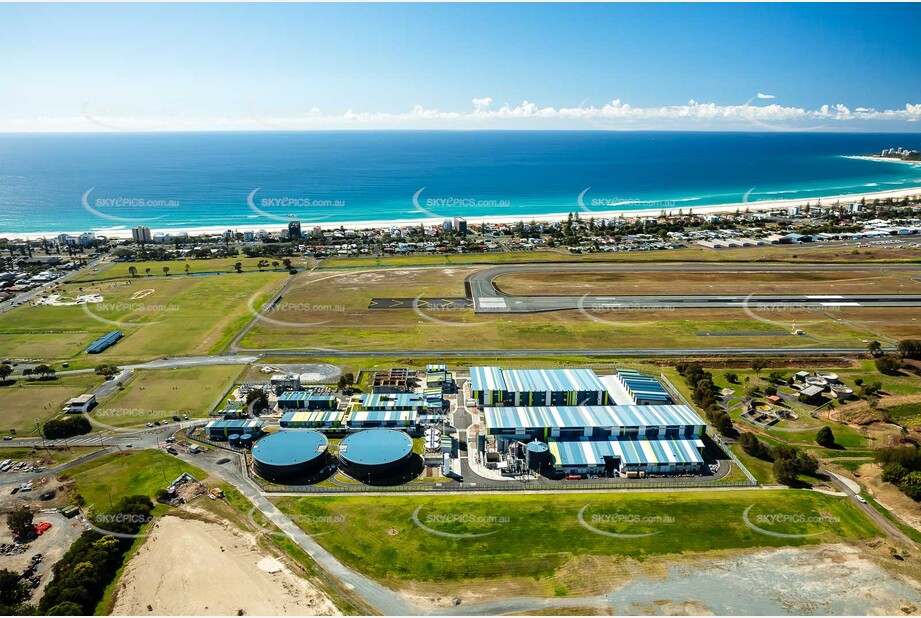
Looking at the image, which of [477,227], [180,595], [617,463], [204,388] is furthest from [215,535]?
[477,227]

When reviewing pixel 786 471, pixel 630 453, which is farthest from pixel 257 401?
pixel 786 471

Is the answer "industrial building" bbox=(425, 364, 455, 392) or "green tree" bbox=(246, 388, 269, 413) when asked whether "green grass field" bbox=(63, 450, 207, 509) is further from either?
"industrial building" bbox=(425, 364, 455, 392)

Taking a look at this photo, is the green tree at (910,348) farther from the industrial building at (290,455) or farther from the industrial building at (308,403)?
the industrial building at (290,455)

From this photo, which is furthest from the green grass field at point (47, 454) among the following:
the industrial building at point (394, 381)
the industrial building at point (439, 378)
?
the industrial building at point (439, 378)

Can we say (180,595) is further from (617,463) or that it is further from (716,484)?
(716,484)

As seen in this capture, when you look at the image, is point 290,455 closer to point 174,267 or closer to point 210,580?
point 210,580
